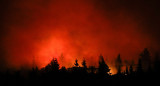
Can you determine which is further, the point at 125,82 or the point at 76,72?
the point at 76,72

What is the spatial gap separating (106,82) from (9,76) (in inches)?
1515

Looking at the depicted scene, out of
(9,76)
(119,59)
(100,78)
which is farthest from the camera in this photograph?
(119,59)

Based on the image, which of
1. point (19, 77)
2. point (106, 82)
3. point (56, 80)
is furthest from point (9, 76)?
point (106, 82)

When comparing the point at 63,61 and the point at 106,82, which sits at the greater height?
the point at 63,61

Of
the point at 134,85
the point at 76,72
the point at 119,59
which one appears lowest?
the point at 134,85

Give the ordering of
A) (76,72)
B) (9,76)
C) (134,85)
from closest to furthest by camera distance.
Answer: (134,85)
(76,72)
(9,76)

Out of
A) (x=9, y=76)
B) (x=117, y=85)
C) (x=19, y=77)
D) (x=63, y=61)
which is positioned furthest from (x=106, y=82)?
(x=63, y=61)

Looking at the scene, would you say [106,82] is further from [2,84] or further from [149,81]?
[2,84]

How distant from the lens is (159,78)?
1966 inches

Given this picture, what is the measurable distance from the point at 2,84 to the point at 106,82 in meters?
34.6

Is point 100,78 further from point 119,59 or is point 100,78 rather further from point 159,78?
point 119,59

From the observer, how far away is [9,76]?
65875 mm

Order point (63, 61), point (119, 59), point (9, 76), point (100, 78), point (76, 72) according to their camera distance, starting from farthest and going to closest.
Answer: point (63, 61), point (119, 59), point (9, 76), point (76, 72), point (100, 78)

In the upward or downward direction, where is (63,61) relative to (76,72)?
upward
